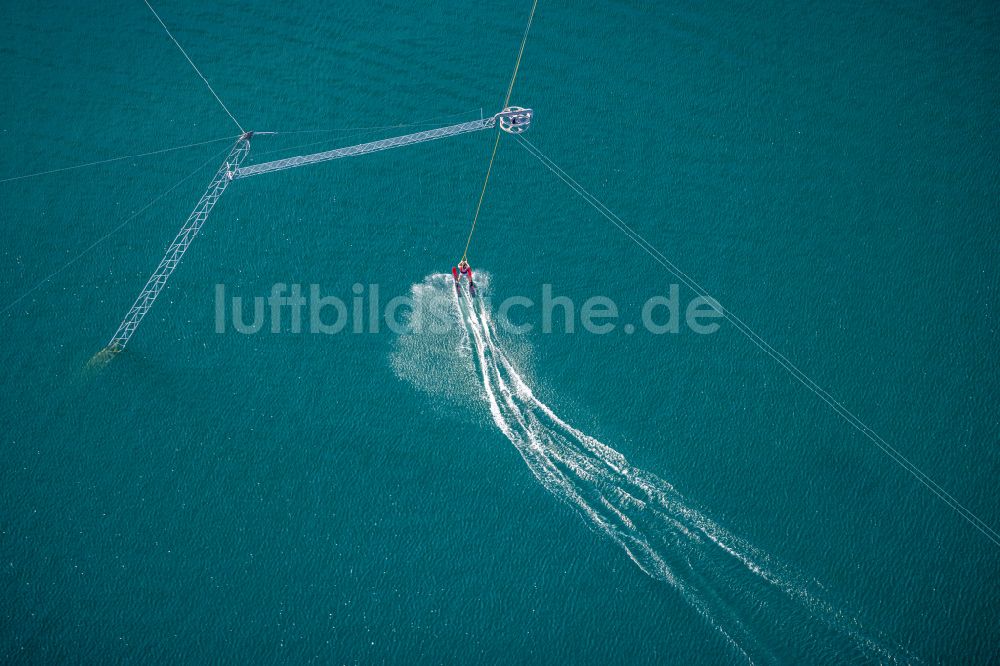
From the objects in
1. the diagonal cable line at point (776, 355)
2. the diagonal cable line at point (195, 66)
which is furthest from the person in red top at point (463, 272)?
the diagonal cable line at point (195, 66)

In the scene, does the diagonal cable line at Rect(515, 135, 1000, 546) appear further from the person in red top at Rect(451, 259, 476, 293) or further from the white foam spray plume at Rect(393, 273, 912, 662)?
the white foam spray plume at Rect(393, 273, 912, 662)

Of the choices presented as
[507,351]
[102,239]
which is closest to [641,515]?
[507,351]

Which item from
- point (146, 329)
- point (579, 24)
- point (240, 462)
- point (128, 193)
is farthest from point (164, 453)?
point (579, 24)

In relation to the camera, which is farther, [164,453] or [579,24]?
[579,24]

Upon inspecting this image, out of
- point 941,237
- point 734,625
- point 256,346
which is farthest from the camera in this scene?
point 941,237

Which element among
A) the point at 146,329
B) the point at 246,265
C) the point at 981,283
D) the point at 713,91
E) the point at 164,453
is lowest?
the point at 164,453

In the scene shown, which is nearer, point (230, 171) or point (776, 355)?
point (776, 355)

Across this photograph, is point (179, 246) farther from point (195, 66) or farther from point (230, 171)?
point (195, 66)

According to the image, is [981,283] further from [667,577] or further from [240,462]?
[240,462]
